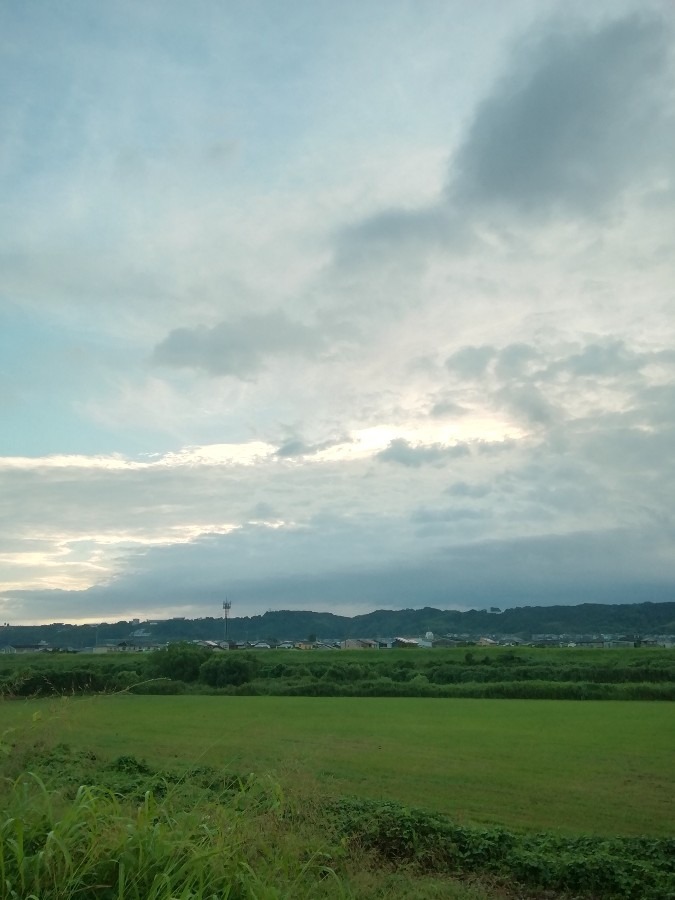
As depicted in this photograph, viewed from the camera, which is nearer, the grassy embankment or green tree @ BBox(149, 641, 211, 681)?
the grassy embankment

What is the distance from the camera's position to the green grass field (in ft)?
43.8

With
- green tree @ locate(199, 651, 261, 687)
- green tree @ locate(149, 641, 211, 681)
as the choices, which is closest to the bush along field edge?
green tree @ locate(199, 651, 261, 687)

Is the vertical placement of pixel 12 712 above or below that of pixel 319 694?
above

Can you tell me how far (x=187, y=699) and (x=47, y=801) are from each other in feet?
152

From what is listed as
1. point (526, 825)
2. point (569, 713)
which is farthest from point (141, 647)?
point (526, 825)

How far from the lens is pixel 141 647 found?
276ft

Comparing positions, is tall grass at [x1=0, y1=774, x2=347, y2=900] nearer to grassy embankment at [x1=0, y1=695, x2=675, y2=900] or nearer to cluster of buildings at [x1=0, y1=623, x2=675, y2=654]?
grassy embankment at [x1=0, y1=695, x2=675, y2=900]

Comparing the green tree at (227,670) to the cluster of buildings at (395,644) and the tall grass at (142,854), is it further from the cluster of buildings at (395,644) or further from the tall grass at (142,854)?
the tall grass at (142,854)

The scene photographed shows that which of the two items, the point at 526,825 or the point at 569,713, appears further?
the point at 569,713

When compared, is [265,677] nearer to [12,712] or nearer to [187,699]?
[187,699]

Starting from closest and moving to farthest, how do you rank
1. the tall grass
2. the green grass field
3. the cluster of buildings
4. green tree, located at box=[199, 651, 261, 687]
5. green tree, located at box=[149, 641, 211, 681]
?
the tall grass
the green grass field
green tree, located at box=[199, 651, 261, 687]
green tree, located at box=[149, 641, 211, 681]
the cluster of buildings

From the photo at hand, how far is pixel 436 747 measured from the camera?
82.5 feet

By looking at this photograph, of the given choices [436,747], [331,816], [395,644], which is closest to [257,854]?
[331,816]

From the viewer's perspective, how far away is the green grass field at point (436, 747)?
1336 cm
